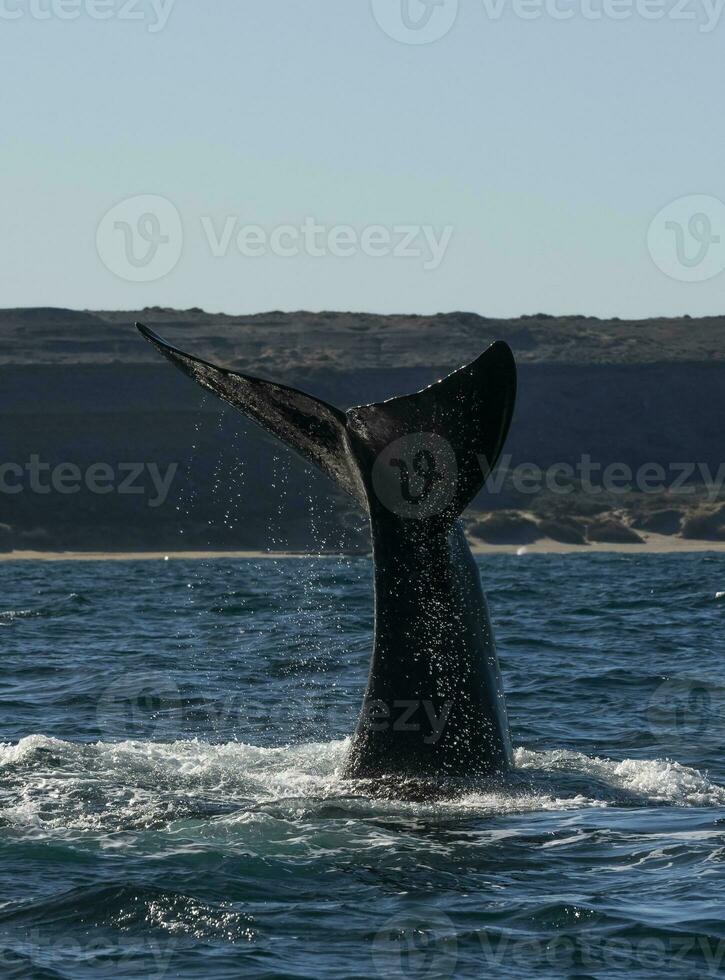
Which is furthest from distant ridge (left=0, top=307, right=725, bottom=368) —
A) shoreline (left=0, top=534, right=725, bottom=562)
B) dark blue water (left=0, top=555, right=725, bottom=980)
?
dark blue water (left=0, top=555, right=725, bottom=980)

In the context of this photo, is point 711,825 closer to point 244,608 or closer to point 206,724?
point 206,724

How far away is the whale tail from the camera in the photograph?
8305 millimetres

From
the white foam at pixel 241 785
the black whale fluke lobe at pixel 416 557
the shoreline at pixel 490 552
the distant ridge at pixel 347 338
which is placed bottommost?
the shoreline at pixel 490 552

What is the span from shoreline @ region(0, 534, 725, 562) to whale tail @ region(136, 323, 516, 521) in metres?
48.8

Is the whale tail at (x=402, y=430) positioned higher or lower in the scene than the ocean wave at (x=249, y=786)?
higher

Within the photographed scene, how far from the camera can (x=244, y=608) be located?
27.4 m

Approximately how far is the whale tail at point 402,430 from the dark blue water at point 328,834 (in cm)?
181

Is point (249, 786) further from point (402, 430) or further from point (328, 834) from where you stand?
point (402, 430)

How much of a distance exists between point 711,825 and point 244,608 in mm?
18493

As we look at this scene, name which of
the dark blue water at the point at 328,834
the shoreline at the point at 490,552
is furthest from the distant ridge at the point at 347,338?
the dark blue water at the point at 328,834

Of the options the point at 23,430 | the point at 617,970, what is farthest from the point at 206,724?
the point at 23,430

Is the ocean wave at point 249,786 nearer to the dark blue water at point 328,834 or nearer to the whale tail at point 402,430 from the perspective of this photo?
the dark blue water at point 328,834

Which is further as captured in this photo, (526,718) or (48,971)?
(526,718)

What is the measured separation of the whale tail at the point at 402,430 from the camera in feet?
27.2
